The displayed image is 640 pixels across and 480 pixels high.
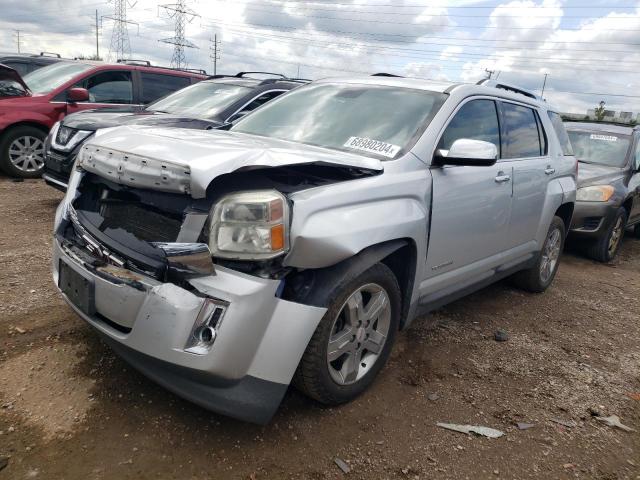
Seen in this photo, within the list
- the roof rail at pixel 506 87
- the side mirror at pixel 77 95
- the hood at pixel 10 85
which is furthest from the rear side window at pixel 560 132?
the hood at pixel 10 85

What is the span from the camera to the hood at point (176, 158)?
7.10ft

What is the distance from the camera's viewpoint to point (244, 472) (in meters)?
2.24

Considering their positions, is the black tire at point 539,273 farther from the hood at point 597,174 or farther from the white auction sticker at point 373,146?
the white auction sticker at point 373,146

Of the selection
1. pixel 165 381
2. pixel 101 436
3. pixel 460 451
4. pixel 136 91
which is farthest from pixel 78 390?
pixel 136 91

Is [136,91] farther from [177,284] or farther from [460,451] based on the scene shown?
[460,451]

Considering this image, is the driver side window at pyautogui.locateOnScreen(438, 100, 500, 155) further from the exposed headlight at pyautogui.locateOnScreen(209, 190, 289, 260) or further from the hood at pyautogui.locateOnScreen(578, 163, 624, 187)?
the hood at pyautogui.locateOnScreen(578, 163, 624, 187)

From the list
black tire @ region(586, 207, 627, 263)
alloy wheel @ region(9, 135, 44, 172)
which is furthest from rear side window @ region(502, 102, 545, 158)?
alloy wheel @ region(9, 135, 44, 172)

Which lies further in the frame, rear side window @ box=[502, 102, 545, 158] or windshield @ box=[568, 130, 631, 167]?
windshield @ box=[568, 130, 631, 167]

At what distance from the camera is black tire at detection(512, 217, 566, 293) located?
191 inches

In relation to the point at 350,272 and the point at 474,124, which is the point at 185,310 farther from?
the point at 474,124

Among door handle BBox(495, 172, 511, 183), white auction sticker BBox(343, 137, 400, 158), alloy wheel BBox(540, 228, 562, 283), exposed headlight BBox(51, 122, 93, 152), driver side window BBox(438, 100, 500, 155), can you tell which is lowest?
alloy wheel BBox(540, 228, 562, 283)

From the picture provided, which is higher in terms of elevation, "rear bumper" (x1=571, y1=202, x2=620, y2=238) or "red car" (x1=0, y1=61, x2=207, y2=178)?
"red car" (x1=0, y1=61, x2=207, y2=178)

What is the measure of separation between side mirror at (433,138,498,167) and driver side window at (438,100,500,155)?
15cm

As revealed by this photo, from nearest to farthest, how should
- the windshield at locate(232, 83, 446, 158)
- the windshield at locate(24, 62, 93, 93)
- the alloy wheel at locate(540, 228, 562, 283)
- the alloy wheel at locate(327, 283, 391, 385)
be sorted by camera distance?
the alloy wheel at locate(327, 283, 391, 385) < the windshield at locate(232, 83, 446, 158) < the alloy wheel at locate(540, 228, 562, 283) < the windshield at locate(24, 62, 93, 93)
